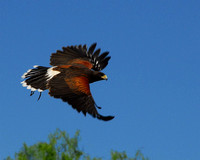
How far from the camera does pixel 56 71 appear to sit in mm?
12508

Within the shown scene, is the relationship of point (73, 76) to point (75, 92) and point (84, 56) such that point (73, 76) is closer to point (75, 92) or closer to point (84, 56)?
point (75, 92)

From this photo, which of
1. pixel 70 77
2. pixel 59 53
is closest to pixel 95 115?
pixel 70 77

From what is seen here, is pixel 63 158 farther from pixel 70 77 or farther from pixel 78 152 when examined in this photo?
pixel 70 77

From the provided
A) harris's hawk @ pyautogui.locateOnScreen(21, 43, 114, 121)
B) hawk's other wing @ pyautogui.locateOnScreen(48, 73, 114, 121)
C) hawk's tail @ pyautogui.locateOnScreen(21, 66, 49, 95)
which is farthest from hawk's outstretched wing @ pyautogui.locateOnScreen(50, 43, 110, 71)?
hawk's other wing @ pyautogui.locateOnScreen(48, 73, 114, 121)

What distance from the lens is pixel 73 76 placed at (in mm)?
11953

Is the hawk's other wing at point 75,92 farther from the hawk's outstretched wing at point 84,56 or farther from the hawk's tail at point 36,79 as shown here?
the hawk's outstretched wing at point 84,56

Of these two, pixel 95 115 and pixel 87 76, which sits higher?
pixel 87 76

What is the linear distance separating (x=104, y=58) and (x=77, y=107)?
4231 mm

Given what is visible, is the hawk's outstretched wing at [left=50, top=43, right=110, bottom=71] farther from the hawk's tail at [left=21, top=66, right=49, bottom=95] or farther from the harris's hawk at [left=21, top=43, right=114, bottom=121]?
the hawk's tail at [left=21, top=66, right=49, bottom=95]

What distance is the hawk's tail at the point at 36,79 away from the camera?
40.8ft

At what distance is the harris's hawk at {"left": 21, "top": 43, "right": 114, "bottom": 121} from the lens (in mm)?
11003

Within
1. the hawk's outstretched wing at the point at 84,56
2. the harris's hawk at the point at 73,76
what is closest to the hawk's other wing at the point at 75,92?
the harris's hawk at the point at 73,76

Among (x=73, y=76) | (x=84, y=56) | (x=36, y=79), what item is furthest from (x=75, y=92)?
(x=84, y=56)

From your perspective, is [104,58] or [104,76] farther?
[104,58]
